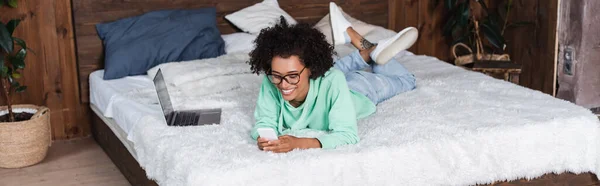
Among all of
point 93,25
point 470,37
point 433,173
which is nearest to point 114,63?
point 93,25

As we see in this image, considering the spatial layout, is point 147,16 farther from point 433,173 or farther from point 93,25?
point 433,173

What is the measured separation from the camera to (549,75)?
455cm

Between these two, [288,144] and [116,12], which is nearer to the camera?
[288,144]

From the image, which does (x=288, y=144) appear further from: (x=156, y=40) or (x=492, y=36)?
(x=492, y=36)

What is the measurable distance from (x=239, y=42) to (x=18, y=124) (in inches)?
46.9

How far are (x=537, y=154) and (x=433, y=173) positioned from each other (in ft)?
1.41

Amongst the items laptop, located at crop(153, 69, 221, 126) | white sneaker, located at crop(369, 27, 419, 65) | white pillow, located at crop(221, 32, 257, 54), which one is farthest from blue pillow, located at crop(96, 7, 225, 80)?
white sneaker, located at crop(369, 27, 419, 65)

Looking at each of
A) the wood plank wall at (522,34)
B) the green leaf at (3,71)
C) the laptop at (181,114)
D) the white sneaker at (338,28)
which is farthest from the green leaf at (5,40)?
the wood plank wall at (522,34)

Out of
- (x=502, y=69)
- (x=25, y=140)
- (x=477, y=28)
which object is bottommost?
(x=25, y=140)

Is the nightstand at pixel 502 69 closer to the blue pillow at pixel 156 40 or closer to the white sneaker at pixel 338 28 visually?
the white sneaker at pixel 338 28

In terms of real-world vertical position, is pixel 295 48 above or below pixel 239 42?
above

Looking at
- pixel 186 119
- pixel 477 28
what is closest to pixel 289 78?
pixel 186 119

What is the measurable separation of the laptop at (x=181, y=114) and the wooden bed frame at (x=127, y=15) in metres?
0.25

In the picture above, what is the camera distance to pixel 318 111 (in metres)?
2.90
